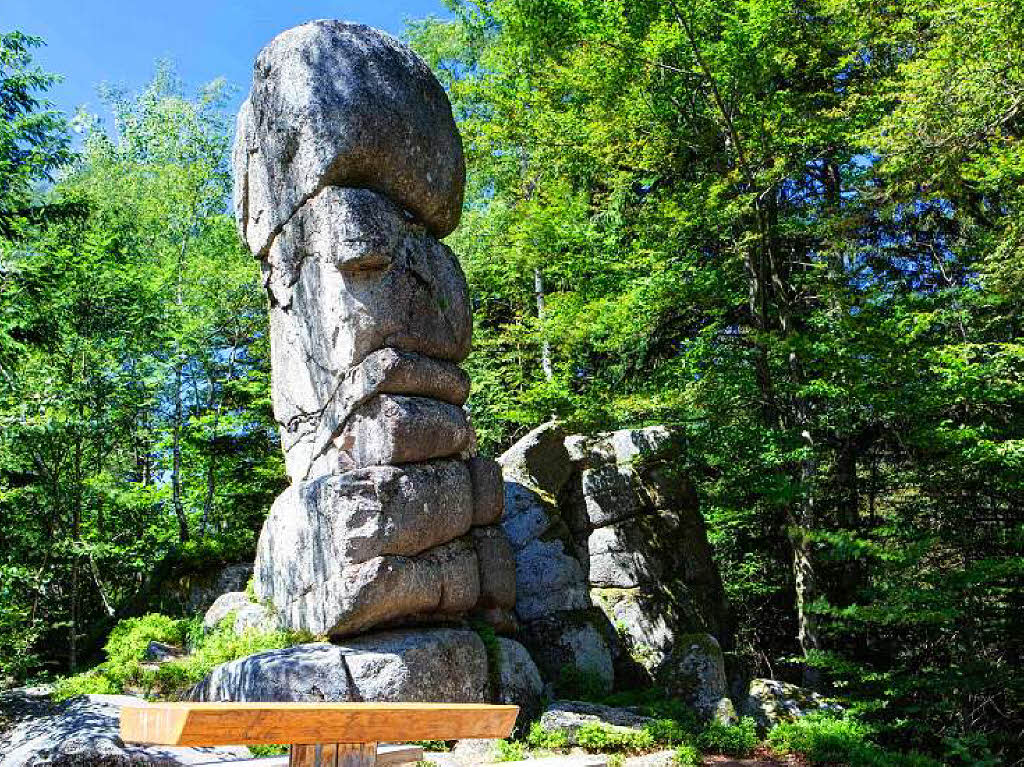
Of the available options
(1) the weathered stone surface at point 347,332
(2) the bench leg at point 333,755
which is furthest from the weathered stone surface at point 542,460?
(2) the bench leg at point 333,755

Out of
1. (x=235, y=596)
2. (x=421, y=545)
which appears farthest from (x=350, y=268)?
(x=235, y=596)

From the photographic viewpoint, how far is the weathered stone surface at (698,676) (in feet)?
35.1

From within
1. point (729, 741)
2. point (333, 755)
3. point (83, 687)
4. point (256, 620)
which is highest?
point (256, 620)

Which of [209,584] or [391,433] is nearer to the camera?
[391,433]

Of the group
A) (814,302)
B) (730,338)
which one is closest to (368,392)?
(730,338)

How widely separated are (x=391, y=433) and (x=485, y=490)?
177cm

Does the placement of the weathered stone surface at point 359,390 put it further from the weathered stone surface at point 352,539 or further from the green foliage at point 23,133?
the green foliage at point 23,133

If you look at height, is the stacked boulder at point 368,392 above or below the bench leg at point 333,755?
above

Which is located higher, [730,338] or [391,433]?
[730,338]

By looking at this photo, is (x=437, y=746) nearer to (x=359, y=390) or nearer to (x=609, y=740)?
(x=609, y=740)

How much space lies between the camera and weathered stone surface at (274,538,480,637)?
9.13m

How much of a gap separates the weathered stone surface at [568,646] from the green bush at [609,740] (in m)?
2.76

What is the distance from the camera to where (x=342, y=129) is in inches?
411

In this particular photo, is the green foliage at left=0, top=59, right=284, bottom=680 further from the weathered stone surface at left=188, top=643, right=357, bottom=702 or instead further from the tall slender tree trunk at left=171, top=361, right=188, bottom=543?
the weathered stone surface at left=188, top=643, right=357, bottom=702
